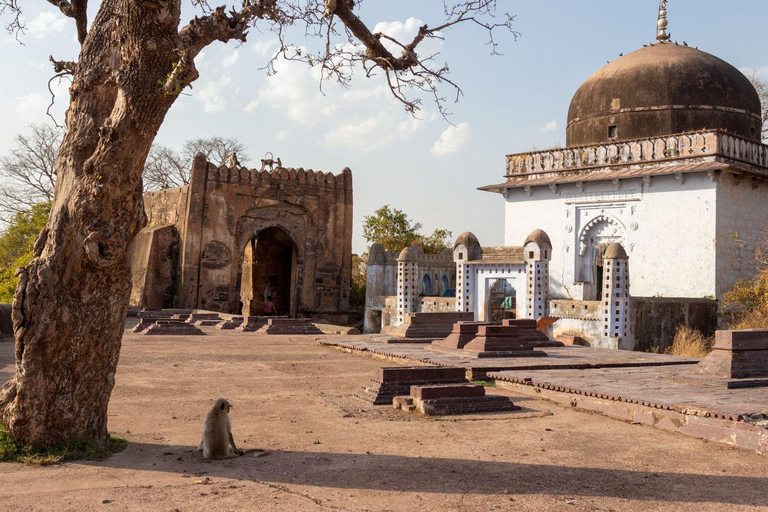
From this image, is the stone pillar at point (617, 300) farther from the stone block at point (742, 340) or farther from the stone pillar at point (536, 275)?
the stone block at point (742, 340)

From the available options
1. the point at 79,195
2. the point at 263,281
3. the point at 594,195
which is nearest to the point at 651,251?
the point at 594,195

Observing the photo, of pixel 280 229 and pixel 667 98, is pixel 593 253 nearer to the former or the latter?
pixel 667 98

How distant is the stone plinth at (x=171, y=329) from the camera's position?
15336 mm

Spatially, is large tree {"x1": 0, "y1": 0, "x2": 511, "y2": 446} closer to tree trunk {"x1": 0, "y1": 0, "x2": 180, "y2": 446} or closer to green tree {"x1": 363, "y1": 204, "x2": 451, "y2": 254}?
tree trunk {"x1": 0, "y1": 0, "x2": 180, "y2": 446}

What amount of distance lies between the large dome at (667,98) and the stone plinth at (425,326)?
9.78 m

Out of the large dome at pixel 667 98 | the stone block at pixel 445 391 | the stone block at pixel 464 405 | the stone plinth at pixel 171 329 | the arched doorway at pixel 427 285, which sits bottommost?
the stone block at pixel 464 405

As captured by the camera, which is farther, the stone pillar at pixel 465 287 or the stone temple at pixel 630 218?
the stone pillar at pixel 465 287

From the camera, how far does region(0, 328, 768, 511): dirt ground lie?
3.95 m

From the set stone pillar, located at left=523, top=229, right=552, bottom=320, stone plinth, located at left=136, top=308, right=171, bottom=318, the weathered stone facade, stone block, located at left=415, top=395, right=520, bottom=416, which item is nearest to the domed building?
stone pillar, located at left=523, top=229, right=552, bottom=320

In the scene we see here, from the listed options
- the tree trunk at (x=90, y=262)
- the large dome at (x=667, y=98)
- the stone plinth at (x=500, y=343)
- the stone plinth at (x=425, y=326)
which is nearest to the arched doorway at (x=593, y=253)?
the large dome at (x=667, y=98)

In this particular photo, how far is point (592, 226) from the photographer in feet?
70.2

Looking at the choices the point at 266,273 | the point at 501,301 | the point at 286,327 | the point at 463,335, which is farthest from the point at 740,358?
the point at 266,273

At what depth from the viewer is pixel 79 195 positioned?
479cm

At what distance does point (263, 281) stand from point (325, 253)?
4097 mm
